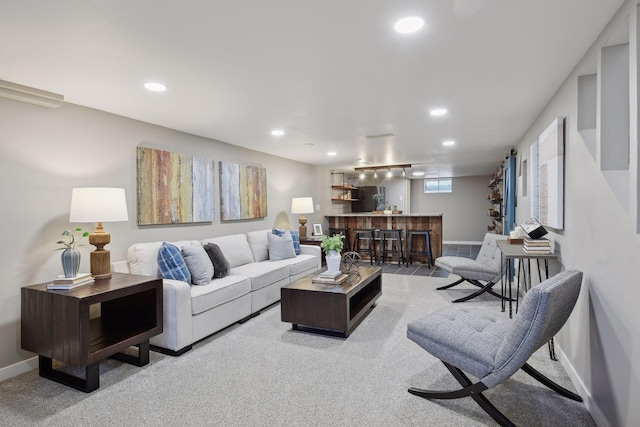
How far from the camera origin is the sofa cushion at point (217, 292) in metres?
3.05

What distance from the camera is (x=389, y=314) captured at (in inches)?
150

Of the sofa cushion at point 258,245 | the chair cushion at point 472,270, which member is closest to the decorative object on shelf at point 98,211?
the sofa cushion at point 258,245

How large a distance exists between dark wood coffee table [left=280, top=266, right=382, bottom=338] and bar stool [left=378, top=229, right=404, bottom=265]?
348 centimetres

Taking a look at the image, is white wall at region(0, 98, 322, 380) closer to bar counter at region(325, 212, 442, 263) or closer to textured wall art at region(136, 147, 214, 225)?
textured wall art at region(136, 147, 214, 225)

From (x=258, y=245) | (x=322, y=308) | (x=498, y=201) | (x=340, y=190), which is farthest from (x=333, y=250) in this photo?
(x=340, y=190)

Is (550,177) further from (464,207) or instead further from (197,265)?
(464,207)

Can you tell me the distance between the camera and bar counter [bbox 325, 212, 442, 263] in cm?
689

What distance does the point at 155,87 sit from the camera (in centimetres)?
265

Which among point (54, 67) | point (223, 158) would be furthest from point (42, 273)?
point (223, 158)

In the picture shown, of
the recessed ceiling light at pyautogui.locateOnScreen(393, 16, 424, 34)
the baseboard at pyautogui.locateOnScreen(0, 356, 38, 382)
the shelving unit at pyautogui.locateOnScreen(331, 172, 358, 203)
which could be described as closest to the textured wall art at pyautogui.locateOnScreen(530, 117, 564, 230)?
the recessed ceiling light at pyautogui.locateOnScreen(393, 16, 424, 34)

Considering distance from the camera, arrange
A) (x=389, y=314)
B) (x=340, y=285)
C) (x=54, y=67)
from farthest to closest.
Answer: (x=389, y=314)
(x=340, y=285)
(x=54, y=67)

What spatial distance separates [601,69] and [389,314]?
2.83 meters

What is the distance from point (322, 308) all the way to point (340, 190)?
584 cm

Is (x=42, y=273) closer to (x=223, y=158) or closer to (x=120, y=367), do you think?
(x=120, y=367)
